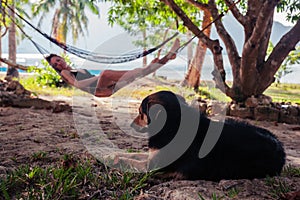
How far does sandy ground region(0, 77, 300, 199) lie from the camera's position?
5.41 feet

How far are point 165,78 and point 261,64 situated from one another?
2.10m

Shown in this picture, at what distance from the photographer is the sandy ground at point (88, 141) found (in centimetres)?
165

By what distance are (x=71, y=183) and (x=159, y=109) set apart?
0.77 metres

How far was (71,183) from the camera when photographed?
1.55 meters

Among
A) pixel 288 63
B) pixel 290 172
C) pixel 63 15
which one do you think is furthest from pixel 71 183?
pixel 63 15

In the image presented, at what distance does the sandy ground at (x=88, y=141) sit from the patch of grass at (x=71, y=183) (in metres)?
0.13

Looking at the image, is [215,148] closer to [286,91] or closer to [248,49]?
[248,49]

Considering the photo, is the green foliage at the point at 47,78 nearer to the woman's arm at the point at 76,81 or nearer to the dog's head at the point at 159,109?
the woman's arm at the point at 76,81

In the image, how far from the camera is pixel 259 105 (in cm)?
500

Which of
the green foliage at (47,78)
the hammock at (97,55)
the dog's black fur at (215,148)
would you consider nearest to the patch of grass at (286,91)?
the hammock at (97,55)

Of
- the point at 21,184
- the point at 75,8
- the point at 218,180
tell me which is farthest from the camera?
the point at 75,8

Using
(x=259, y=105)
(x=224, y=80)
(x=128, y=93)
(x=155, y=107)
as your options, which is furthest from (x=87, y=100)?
(x=155, y=107)

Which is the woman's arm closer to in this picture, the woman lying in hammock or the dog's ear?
the woman lying in hammock

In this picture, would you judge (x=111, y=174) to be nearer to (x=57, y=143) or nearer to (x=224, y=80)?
(x=57, y=143)
